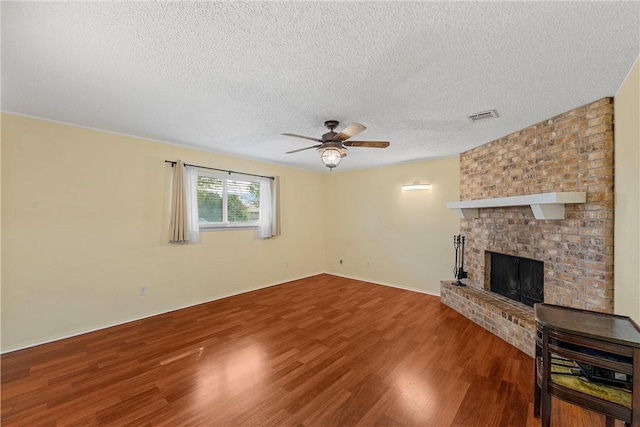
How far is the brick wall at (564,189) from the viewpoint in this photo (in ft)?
7.48

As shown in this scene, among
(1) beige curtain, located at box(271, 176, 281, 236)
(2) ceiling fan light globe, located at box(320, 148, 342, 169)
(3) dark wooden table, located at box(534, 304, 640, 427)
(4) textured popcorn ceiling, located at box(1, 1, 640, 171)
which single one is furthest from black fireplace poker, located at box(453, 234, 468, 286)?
(1) beige curtain, located at box(271, 176, 281, 236)

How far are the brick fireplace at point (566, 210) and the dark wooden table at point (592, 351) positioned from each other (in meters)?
0.83

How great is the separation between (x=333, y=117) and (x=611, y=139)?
2.47m

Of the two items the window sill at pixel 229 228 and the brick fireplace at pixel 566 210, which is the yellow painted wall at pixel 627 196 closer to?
the brick fireplace at pixel 566 210

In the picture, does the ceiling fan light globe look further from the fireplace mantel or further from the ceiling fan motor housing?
the fireplace mantel

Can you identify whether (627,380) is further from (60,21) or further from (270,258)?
(270,258)

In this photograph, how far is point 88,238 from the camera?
10.5 ft

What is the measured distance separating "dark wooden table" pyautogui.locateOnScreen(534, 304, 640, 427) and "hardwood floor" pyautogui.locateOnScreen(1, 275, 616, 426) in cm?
44

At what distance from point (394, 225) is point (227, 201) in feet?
10.6

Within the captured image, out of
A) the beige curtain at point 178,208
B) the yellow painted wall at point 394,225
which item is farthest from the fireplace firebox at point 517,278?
the beige curtain at point 178,208

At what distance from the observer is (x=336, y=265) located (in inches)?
246

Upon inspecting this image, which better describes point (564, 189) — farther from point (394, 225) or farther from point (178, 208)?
point (178, 208)

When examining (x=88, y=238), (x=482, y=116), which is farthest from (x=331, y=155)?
(x=88, y=238)

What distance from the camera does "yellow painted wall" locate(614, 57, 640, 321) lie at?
183 centimetres
